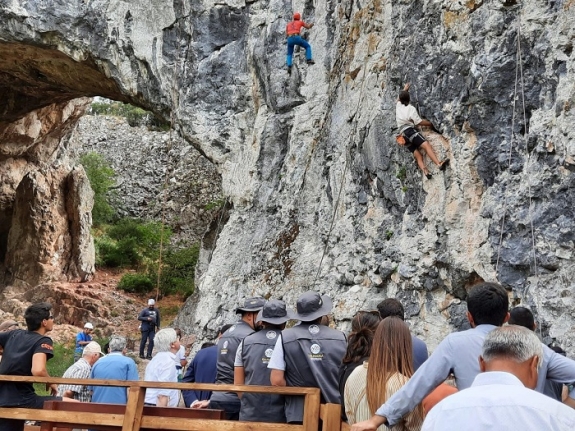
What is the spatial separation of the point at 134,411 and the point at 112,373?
1.16 meters

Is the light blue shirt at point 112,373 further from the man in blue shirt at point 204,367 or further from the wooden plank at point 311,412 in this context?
the wooden plank at point 311,412

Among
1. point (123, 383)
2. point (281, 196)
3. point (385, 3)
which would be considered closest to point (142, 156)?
point (281, 196)

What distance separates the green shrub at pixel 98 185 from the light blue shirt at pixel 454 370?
27169 mm

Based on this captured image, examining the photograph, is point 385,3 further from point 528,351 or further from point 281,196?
point 528,351

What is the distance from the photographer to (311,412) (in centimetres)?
430

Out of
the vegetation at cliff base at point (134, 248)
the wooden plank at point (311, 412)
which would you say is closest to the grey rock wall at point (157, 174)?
the vegetation at cliff base at point (134, 248)

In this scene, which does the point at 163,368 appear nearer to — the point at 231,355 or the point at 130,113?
the point at 231,355

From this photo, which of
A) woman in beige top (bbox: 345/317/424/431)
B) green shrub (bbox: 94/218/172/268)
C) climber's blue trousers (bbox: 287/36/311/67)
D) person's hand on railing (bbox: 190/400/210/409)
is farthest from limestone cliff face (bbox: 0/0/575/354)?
green shrub (bbox: 94/218/172/268)

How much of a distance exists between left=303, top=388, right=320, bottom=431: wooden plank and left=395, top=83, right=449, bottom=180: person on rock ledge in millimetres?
4667

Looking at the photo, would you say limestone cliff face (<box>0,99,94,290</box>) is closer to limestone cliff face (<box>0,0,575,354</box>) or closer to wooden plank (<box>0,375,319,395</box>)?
limestone cliff face (<box>0,0,575,354</box>)

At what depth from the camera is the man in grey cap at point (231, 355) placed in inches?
223

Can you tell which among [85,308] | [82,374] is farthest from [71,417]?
[85,308]

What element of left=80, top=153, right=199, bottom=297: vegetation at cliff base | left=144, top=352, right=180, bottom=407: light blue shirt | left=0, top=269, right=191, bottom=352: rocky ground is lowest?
left=144, top=352, right=180, bottom=407: light blue shirt

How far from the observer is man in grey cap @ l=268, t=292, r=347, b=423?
15.5 ft
